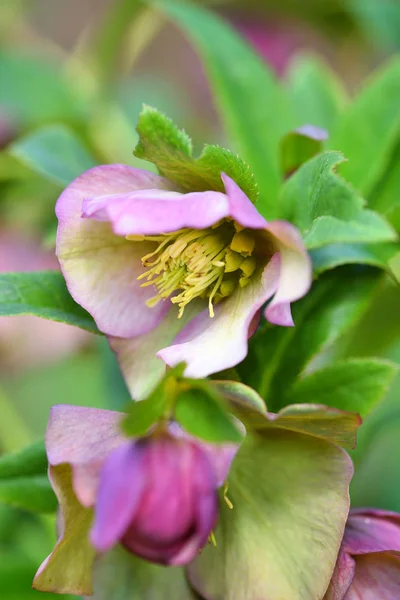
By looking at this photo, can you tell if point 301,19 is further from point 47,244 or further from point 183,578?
point 183,578

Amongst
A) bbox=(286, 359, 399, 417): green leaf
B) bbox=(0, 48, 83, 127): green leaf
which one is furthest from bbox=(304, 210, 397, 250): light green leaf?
bbox=(0, 48, 83, 127): green leaf

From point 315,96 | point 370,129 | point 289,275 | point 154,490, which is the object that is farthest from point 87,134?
point 154,490

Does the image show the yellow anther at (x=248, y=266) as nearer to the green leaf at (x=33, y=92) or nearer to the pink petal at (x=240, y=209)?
the pink petal at (x=240, y=209)

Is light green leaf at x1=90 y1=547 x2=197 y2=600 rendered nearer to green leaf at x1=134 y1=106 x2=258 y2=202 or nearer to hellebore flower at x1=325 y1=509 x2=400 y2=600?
hellebore flower at x1=325 y1=509 x2=400 y2=600

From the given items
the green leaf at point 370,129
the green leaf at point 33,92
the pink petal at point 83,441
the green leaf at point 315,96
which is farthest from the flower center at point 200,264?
the green leaf at point 33,92

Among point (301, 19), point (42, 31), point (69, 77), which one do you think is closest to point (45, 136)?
point (69, 77)

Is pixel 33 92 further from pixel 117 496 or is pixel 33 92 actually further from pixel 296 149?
pixel 117 496

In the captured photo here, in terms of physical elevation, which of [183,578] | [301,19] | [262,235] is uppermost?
[301,19]
